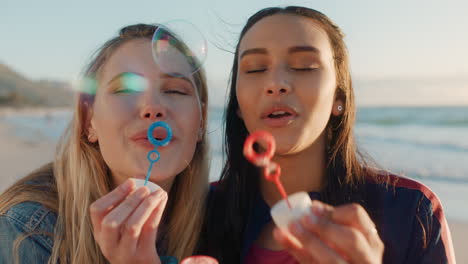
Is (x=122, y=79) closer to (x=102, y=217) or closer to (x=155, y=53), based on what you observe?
(x=155, y=53)

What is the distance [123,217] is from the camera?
5.50 feet

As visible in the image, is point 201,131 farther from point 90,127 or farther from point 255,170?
point 90,127

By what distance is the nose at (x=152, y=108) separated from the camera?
6.70 ft

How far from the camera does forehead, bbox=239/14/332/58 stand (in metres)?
2.11

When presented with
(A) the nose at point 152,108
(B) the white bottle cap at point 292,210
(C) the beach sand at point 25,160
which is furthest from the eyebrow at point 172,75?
(C) the beach sand at point 25,160

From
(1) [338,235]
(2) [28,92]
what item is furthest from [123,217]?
(2) [28,92]

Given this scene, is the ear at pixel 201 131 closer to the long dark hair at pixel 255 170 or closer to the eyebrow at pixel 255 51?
the long dark hair at pixel 255 170

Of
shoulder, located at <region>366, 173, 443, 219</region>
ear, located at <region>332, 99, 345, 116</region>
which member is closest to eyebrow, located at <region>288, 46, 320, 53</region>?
ear, located at <region>332, 99, 345, 116</region>

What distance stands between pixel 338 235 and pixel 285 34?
111cm

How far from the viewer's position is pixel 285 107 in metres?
1.99

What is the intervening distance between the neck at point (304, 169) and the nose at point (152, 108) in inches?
23.9

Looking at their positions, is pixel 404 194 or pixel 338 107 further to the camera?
pixel 338 107

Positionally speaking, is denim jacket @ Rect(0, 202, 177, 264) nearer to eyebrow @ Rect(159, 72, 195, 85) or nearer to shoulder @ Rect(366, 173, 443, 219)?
eyebrow @ Rect(159, 72, 195, 85)

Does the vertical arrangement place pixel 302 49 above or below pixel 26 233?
above
